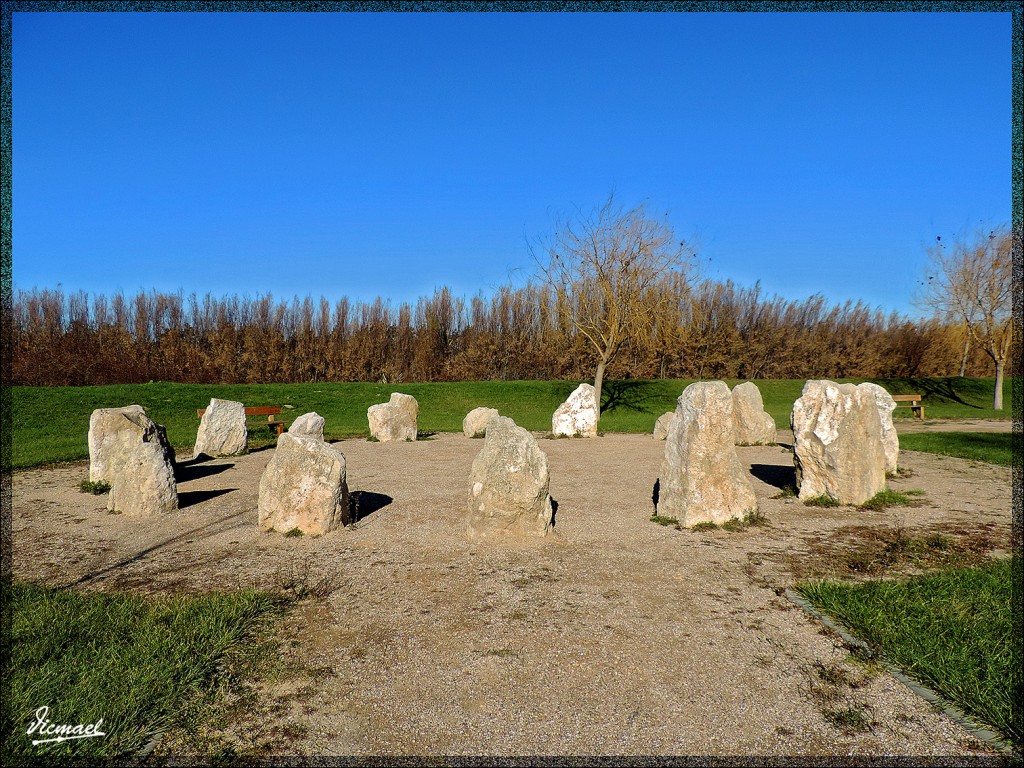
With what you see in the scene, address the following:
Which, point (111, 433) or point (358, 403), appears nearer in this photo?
point (111, 433)

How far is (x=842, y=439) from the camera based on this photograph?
28.6ft

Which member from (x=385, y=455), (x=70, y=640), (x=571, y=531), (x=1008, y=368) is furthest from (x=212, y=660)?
(x=1008, y=368)

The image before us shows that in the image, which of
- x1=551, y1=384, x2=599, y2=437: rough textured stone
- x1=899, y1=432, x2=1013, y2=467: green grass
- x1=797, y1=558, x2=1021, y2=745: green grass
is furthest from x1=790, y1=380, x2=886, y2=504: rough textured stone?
x1=551, y1=384, x2=599, y2=437: rough textured stone

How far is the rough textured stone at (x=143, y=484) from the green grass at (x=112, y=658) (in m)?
2.88

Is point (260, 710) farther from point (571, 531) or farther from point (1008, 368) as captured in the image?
point (1008, 368)

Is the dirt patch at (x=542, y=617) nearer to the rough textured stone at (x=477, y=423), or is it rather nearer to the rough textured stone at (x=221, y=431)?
the rough textured stone at (x=221, y=431)

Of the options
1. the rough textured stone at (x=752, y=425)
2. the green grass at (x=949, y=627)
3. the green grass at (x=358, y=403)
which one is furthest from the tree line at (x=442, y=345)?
the green grass at (x=949, y=627)

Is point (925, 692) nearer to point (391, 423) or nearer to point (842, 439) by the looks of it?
point (842, 439)

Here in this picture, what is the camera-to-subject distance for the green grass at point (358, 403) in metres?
18.8

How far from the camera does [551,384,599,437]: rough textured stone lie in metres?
18.7

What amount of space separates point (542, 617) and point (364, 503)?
4959 mm

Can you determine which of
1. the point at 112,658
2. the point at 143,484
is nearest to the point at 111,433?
the point at 143,484

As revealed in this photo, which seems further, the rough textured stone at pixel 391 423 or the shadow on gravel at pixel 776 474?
the rough textured stone at pixel 391 423

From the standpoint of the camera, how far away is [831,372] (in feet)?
128
